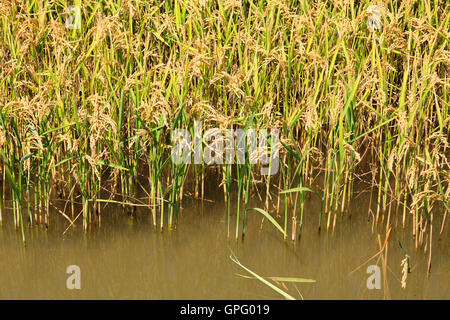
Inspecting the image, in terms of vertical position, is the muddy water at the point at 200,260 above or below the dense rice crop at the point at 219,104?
below

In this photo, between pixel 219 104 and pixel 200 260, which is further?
pixel 219 104

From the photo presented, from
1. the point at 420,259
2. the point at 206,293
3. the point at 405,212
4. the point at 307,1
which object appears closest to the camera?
the point at 206,293

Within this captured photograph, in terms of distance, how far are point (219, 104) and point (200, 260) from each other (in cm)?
81

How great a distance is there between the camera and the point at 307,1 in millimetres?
3168

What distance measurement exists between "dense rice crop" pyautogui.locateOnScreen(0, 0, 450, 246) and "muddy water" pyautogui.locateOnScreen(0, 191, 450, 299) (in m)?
0.08

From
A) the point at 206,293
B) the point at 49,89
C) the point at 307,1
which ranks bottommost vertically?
the point at 206,293

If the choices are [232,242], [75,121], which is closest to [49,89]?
[75,121]

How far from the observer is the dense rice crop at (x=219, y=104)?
2.43 m

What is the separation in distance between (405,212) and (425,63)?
662mm

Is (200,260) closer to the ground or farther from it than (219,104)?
closer to the ground

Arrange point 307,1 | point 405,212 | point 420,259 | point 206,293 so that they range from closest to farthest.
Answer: point 206,293, point 420,259, point 405,212, point 307,1

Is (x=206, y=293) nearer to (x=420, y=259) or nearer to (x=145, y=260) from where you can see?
(x=145, y=260)

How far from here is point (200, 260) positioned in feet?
7.78

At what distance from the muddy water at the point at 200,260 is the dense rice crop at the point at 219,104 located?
0.08 meters
